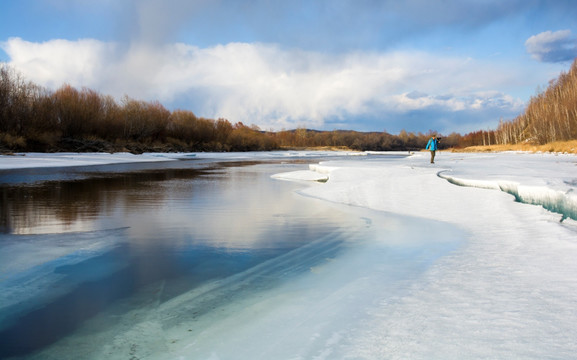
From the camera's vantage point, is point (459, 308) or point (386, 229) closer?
point (459, 308)

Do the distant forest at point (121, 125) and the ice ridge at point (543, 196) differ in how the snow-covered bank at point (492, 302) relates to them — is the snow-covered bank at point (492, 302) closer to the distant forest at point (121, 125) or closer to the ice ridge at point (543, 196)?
the ice ridge at point (543, 196)

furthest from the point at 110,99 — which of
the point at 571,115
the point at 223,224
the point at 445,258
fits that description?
the point at 571,115

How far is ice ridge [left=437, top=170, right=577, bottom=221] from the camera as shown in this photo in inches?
263

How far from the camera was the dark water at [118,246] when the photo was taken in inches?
119

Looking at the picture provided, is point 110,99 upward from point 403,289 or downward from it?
upward

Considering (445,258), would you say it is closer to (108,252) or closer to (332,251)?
(332,251)

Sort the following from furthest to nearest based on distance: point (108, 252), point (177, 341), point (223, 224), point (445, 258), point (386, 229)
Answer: point (223, 224) → point (386, 229) → point (108, 252) → point (445, 258) → point (177, 341)

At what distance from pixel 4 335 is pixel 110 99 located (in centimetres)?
5686

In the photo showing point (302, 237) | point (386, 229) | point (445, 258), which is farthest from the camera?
point (386, 229)

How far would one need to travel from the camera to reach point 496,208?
22.0ft

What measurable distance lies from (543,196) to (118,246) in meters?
7.70

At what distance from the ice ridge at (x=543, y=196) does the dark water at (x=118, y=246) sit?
389 cm

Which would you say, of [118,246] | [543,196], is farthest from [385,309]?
[543,196]

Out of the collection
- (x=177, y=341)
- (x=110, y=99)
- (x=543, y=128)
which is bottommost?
(x=177, y=341)
